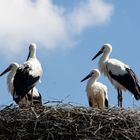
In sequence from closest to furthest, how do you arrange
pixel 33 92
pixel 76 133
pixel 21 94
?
pixel 76 133
pixel 21 94
pixel 33 92

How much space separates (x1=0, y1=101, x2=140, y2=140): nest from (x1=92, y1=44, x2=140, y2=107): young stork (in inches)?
112

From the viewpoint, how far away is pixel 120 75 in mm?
13023

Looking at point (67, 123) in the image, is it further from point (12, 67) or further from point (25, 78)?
point (12, 67)

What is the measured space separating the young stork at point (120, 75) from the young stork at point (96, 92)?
0.23m

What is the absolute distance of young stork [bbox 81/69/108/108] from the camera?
1328cm

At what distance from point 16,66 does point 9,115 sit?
161 inches

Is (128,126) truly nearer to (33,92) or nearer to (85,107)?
(85,107)

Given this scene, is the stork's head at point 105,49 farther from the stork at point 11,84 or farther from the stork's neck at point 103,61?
the stork at point 11,84

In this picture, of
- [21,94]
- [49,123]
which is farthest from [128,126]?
[21,94]

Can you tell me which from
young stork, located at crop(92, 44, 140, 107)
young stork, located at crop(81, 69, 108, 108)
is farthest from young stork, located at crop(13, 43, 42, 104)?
young stork, located at crop(92, 44, 140, 107)

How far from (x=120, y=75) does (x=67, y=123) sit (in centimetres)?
354

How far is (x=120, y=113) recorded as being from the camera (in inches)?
A: 392

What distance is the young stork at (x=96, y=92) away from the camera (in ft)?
43.6

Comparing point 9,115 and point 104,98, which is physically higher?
point 104,98
